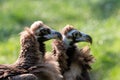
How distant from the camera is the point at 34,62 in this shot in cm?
1187

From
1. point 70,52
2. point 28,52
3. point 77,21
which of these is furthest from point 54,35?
point 77,21

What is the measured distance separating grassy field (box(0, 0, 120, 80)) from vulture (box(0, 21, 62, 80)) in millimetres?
3795

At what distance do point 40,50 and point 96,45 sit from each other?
5.65 m

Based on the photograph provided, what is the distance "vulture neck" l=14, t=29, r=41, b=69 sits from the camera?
1183 cm

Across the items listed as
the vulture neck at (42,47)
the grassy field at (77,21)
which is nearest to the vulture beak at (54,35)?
the vulture neck at (42,47)

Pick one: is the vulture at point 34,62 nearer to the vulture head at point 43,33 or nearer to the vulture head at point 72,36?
the vulture head at point 43,33

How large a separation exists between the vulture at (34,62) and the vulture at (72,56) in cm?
37

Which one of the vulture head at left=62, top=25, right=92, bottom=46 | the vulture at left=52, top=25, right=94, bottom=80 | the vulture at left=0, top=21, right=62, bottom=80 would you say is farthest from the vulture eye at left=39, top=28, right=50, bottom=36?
the vulture head at left=62, top=25, right=92, bottom=46

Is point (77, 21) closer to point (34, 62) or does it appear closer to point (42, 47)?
point (42, 47)

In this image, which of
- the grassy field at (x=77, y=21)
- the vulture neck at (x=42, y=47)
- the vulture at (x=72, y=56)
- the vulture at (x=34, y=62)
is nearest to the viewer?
the vulture at (x=34, y=62)

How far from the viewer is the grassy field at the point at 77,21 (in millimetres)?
17422

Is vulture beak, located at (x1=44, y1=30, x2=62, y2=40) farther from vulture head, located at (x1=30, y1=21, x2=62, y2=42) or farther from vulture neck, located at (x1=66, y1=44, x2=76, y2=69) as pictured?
vulture neck, located at (x1=66, y1=44, x2=76, y2=69)

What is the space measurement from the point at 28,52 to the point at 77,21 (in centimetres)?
1011

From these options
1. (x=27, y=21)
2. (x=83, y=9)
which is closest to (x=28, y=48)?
(x=27, y=21)
